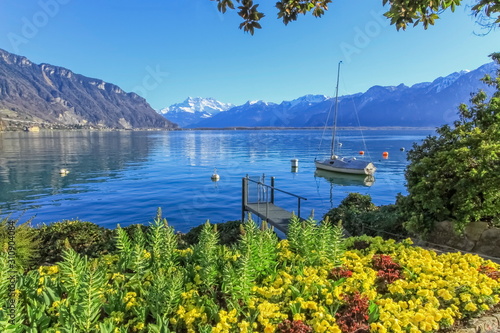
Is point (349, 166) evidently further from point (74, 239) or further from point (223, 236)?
point (74, 239)

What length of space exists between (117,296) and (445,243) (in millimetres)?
7710

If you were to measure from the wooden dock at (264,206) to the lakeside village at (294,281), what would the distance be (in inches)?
245

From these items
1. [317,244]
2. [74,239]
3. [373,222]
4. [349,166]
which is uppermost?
[317,244]

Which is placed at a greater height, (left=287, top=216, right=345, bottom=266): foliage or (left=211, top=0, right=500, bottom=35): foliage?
(left=211, top=0, right=500, bottom=35): foliage

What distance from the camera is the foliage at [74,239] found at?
9164 mm

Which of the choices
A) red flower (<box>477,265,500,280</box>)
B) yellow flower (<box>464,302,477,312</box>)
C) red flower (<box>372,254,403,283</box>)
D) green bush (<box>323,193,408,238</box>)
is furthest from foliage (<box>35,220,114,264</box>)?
red flower (<box>477,265,500,280</box>)

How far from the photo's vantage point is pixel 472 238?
24.3ft

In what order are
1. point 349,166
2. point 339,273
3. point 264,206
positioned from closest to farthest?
point 339,273 → point 264,206 → point 349,166

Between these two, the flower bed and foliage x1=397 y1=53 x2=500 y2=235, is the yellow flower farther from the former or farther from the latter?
foliage x1=397 y1=53 x2=500 y2=235

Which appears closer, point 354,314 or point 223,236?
point 354,314

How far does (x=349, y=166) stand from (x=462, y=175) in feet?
99.1

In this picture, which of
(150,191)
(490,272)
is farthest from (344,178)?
(490,272)

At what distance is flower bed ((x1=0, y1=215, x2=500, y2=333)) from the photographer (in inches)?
134

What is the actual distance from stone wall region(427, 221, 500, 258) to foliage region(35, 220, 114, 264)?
921cm
